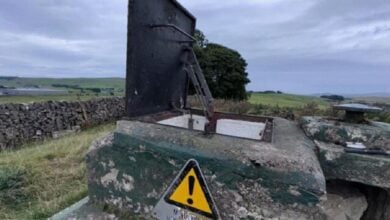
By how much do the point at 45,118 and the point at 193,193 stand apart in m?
10.5

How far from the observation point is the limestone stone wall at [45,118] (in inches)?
354

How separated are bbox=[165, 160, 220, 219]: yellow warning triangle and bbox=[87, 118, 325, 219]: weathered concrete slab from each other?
9 centimetres

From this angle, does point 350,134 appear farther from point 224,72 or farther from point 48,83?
point 48,83

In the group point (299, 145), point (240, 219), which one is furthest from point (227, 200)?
point (299, 145)

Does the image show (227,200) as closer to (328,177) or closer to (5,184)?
(328,177)

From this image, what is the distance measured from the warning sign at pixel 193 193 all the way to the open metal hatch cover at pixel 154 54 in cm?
73

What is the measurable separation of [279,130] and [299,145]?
519 mm

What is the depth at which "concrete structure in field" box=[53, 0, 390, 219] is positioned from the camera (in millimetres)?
1399

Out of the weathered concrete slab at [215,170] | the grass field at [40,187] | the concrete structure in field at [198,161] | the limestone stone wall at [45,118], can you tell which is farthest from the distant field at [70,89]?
the grass field at [40,187]

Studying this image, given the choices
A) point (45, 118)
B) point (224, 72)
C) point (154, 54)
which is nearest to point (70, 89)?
point (224, 72)

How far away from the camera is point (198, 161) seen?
153 cm

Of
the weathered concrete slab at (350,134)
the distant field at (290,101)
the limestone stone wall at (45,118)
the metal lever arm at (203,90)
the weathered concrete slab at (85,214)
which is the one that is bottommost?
the limestone stone wall at (45,118)

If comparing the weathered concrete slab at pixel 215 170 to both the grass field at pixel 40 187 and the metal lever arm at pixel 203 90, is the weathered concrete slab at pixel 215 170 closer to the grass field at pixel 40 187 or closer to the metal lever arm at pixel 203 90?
the metal lever arm at pixel 203 90

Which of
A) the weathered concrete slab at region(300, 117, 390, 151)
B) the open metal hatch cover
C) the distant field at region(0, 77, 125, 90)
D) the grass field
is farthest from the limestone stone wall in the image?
the distant field at region(0, 77, 125, 90)
